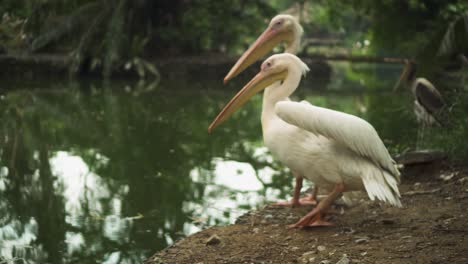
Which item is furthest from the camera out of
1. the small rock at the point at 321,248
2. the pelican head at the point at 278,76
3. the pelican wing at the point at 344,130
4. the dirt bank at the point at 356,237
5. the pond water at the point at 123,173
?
the pelican head at the point at 278,76

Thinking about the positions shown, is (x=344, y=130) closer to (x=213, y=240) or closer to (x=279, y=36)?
(x=213, y=240)

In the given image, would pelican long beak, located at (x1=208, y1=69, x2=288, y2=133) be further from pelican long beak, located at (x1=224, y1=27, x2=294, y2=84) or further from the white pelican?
pelican long beak, located at (x1=224, y1=27, x2=294, y2=84)

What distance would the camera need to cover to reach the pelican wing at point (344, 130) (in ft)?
10.8

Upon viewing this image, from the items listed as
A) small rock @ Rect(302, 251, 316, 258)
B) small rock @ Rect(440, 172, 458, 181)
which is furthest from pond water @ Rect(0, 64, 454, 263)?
small rock @ Rect(440, 172, 458, 181)

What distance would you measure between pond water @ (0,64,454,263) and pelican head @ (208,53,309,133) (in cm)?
78

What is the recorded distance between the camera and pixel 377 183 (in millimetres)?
3297

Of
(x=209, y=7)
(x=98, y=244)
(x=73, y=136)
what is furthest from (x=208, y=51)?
(x=98, y=244)

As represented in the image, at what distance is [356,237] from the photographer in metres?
3.32

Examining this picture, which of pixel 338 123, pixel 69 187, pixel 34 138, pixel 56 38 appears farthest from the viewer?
pixel 56 38

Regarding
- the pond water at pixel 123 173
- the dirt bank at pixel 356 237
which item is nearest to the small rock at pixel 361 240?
the dirt bank at pixel 356 237

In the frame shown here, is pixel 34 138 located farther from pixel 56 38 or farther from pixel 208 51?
pixel 208 51

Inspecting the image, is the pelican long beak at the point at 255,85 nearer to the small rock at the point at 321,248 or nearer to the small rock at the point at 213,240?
the small rock at the point at 213,240

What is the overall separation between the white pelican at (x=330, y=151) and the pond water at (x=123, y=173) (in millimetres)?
728

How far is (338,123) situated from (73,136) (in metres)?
4.27
